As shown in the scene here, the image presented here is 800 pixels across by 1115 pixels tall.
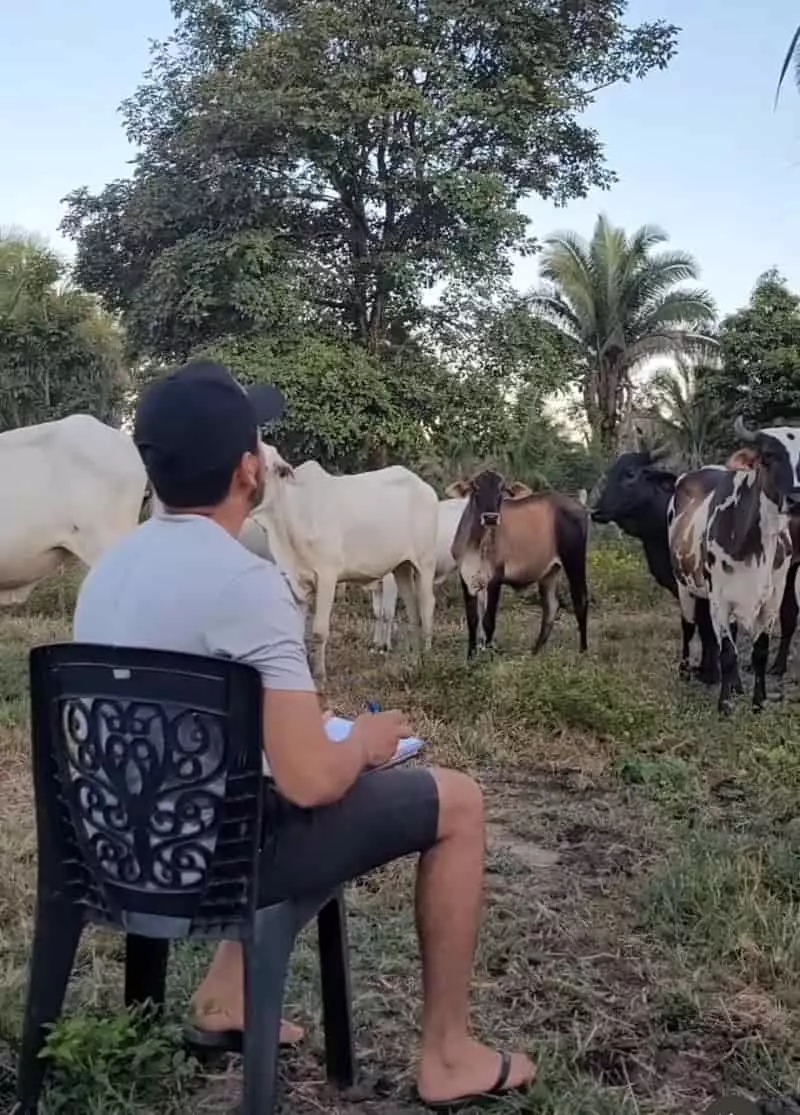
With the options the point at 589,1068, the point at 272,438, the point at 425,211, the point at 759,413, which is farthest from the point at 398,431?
the point at 589,1068

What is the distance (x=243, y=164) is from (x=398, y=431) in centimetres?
439

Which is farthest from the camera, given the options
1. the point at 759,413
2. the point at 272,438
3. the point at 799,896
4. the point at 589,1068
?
the point at 759,413

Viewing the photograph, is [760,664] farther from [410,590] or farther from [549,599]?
[410,590]

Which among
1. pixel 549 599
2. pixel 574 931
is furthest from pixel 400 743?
pixel 549 599

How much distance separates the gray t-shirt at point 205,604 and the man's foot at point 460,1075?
3.08ft

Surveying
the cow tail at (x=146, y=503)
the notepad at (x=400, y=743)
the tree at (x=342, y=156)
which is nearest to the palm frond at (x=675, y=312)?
the tree at (x=342, y=156)

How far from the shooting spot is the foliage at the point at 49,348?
78.0ft

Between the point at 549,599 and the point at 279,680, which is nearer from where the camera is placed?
the point at 279,680

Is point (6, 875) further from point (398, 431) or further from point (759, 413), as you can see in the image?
point (759, 413)

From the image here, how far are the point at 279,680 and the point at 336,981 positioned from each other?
0.85m

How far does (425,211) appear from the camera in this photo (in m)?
17.6

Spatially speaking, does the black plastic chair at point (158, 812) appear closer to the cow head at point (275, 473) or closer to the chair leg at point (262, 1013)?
the chair leg at point (262, 1013)

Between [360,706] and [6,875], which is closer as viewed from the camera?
[6,875]

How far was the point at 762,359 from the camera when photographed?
21.6 m
